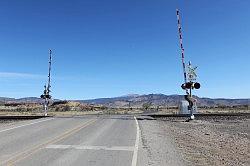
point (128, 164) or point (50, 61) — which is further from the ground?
point (50, 61)

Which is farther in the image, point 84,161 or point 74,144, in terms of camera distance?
point 74,144

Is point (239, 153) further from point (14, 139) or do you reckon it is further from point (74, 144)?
point (14, 139)

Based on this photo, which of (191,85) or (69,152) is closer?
(69,152)

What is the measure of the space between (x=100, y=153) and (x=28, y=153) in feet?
8.06

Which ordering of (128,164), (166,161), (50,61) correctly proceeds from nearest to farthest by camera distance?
(128,164) < (166,161) < (50,61)

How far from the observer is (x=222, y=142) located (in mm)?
21656

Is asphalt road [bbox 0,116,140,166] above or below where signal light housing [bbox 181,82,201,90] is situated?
below

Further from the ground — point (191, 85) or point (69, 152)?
point (191, 85)

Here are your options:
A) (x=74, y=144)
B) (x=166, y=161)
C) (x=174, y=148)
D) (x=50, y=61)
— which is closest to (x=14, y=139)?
(x=74, y=144)

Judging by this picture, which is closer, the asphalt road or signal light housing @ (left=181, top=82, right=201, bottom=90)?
the asphalt road

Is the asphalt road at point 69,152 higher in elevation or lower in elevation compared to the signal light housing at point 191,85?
lower

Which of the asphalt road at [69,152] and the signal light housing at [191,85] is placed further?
the signal light housing at [191,85]

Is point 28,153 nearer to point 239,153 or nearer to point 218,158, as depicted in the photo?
point 218,158

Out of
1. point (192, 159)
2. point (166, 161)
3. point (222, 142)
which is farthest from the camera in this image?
point (222, 142)
